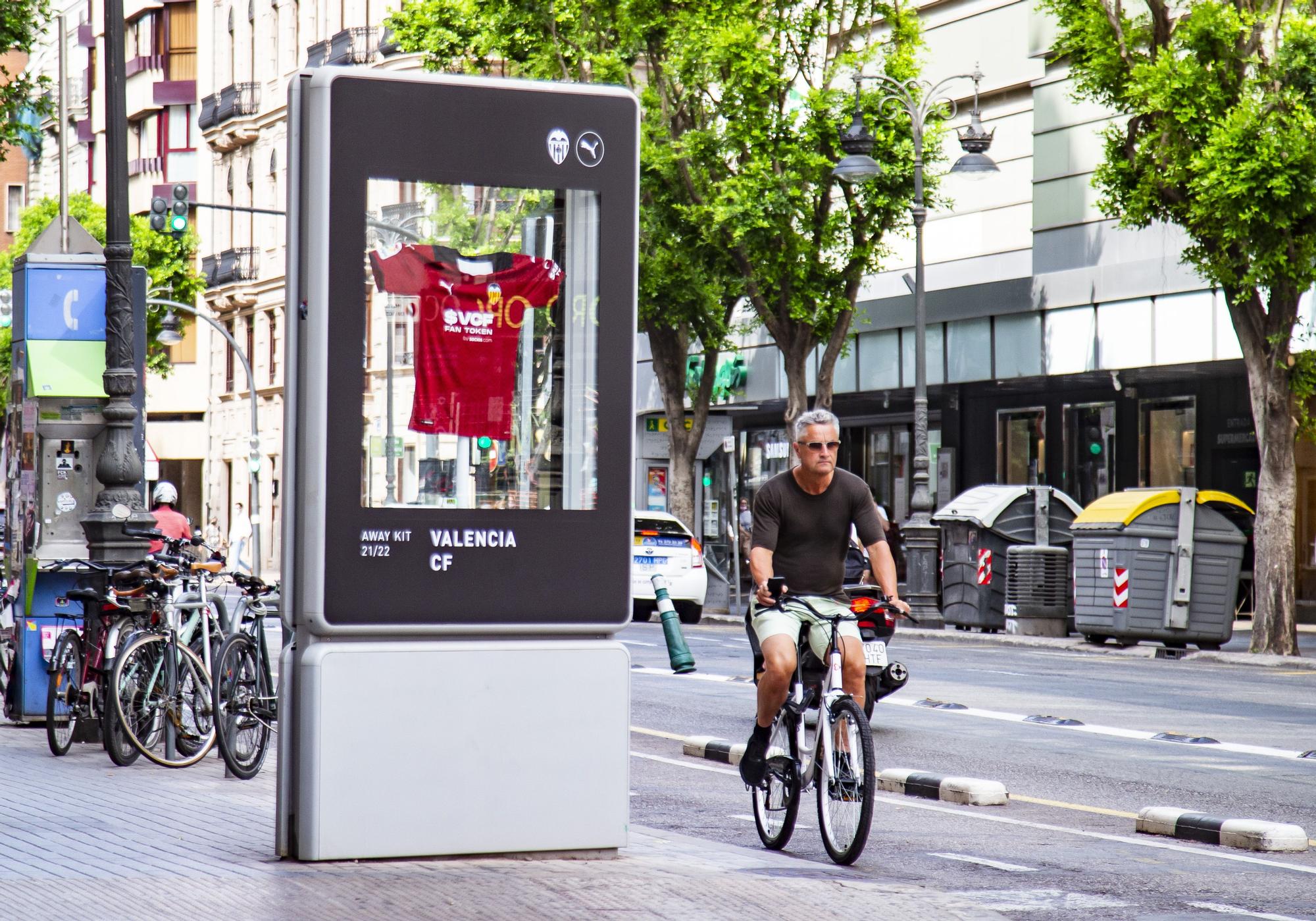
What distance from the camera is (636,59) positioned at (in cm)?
3250

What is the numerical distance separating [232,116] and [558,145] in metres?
57.2

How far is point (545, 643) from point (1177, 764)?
236 inches

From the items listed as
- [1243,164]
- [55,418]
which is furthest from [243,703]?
[1243,164]

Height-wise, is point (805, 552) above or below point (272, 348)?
below

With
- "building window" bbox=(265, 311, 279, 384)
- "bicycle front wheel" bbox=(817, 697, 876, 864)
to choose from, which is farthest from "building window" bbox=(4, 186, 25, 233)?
"bicycle front wheel" bbox=(817, 697, 876, 864)

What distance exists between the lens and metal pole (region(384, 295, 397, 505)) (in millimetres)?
7332

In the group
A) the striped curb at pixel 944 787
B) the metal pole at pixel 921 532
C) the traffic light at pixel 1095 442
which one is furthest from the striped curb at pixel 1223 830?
the traffic light at pixel 1095 442

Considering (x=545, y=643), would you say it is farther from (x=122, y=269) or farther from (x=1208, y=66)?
(x=1208, y=66)

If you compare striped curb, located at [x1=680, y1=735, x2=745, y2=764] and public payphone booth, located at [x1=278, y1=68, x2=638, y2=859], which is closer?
public payphone booth, located at [x1=278, y1=68, x2=638, y2=859]

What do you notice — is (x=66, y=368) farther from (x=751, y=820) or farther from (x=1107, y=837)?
(x=1107, y=837)

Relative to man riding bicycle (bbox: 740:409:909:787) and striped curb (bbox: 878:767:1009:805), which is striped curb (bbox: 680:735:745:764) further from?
man riding bicycle (bbox: 740:409:909:787)

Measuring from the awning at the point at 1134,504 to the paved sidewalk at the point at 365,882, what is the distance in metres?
16.8

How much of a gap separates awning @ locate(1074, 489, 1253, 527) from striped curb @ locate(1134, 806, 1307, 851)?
1500cm

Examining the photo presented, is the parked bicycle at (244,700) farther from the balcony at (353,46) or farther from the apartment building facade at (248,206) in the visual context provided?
the apartment building facade at (248,206)
